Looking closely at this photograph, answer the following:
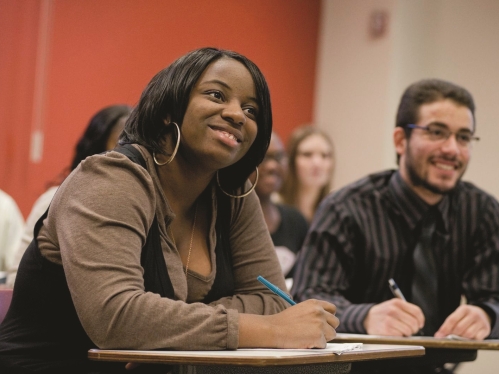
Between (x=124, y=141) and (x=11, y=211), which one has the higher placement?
(x=124, y=141)

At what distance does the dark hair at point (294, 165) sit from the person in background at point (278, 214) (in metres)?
0.57

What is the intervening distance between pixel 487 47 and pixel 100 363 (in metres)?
3.76

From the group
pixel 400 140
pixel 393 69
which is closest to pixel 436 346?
pixel 400 140

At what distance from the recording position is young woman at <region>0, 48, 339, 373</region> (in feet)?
4.59

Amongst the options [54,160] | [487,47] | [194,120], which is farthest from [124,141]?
[487,47]

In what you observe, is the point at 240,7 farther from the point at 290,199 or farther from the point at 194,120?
the point at 194,120

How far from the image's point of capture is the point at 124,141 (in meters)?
1.75

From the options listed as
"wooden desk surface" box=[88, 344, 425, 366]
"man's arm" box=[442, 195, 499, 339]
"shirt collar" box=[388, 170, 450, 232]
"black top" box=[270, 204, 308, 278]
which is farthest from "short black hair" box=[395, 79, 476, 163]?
"wooden desk surface" box=[88, 344, 425, 366]

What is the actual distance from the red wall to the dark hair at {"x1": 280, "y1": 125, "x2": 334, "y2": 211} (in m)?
0.25

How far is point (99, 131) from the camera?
316 centimetres

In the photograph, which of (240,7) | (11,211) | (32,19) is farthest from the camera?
(240,7)

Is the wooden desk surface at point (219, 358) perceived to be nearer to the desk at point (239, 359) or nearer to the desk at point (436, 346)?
the desk at point (239, 359)

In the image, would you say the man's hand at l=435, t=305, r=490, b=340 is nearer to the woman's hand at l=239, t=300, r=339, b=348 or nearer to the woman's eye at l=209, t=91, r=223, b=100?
the woman's hand at l=239, t=300, r=339, b=348

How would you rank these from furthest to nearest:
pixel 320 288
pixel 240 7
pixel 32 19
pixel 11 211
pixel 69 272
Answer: pixel 240 7 → pixel 32 19 → pixel 11 211 → pixel 320 288 → pixel 69 272
